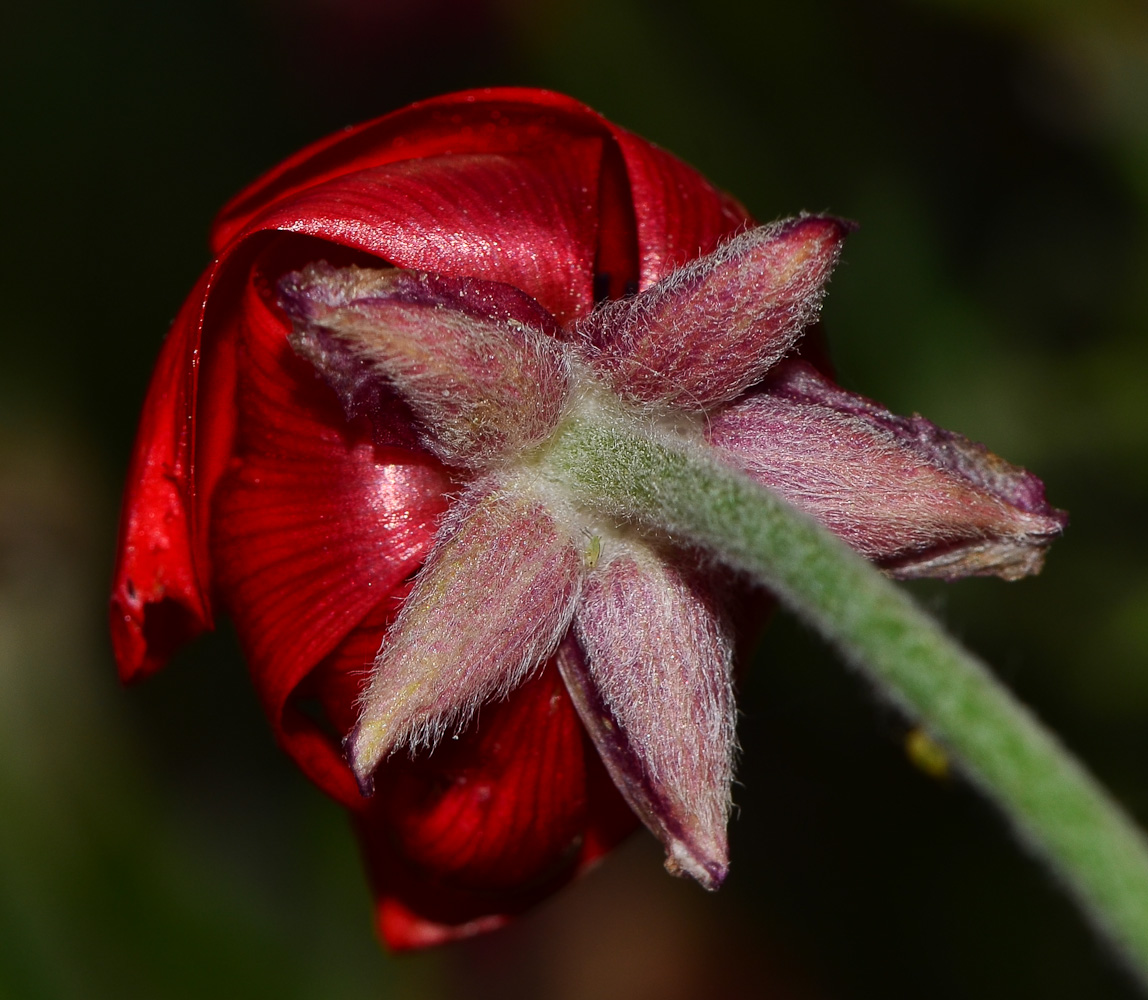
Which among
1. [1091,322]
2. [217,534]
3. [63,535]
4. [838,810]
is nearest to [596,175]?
[217,534]

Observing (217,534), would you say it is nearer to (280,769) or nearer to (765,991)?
(280,769)

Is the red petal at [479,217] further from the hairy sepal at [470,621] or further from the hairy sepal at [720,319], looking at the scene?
the hairy sepal at [470,621]

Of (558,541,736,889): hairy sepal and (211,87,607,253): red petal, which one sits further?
(211,87,607,253): red petal

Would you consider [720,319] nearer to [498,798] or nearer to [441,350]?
[441,350]

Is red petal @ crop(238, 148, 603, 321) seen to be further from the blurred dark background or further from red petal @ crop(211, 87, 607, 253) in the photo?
the blurred dark background

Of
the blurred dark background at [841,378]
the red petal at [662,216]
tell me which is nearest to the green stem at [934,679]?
the red petal at [662,216]

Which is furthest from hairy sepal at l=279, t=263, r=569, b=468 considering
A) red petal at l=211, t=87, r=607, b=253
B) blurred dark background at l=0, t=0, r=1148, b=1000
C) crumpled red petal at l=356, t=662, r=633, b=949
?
blurred dark background at l=0, t=0, r=1148, b=1000

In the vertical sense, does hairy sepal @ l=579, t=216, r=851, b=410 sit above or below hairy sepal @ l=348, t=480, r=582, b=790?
above

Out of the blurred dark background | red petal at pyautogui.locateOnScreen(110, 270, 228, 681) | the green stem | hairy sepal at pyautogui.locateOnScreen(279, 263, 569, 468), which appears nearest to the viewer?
the green stem

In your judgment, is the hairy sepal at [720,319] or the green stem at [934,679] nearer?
the green stem at [934,679]
